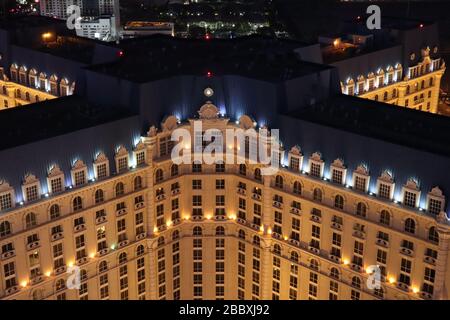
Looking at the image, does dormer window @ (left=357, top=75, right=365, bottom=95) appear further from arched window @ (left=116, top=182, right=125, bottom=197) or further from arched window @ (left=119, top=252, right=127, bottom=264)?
arched window @ (left=119, top=252, right=127, bottom=264)

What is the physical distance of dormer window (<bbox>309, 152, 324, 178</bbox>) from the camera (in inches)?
4840

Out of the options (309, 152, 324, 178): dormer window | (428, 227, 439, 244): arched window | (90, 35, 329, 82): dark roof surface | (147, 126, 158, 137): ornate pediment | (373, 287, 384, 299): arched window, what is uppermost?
(90, 35, 329, 82): dark roof surface

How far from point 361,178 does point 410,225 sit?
36.2 ft

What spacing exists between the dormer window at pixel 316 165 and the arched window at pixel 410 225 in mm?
17715

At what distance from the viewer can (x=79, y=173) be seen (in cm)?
12025

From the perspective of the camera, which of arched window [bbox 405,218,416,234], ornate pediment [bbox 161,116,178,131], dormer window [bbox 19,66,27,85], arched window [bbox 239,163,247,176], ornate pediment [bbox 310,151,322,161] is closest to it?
arched window [bbox 405,218,416,234]

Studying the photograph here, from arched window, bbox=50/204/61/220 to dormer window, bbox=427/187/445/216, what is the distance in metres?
59.4

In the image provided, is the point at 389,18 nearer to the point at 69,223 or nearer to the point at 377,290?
the point at 377,290

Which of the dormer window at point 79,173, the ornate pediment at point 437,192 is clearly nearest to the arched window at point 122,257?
the dormer window at point 79,173

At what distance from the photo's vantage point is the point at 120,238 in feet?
426

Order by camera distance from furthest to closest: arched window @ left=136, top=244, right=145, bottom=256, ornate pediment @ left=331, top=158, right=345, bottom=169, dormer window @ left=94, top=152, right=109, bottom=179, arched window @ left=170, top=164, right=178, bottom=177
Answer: arched window @ left=170, top=164, right=178, bottom=177
arched window @ left=136, top=244, right=145, bottom=256
dormer window @ left=94, top=152, right=109, bottom=179
ornate pediment @ left=331, top=158, right=345, bottom=169

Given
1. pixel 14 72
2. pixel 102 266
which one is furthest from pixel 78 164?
pixel 14 72

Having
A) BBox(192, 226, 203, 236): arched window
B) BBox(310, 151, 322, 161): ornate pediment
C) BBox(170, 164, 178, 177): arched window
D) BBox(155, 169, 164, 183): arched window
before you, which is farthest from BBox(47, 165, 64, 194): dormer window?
BBox(310, 151, 322, 161): ornate pediment

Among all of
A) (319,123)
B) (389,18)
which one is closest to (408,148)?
(319,123)
